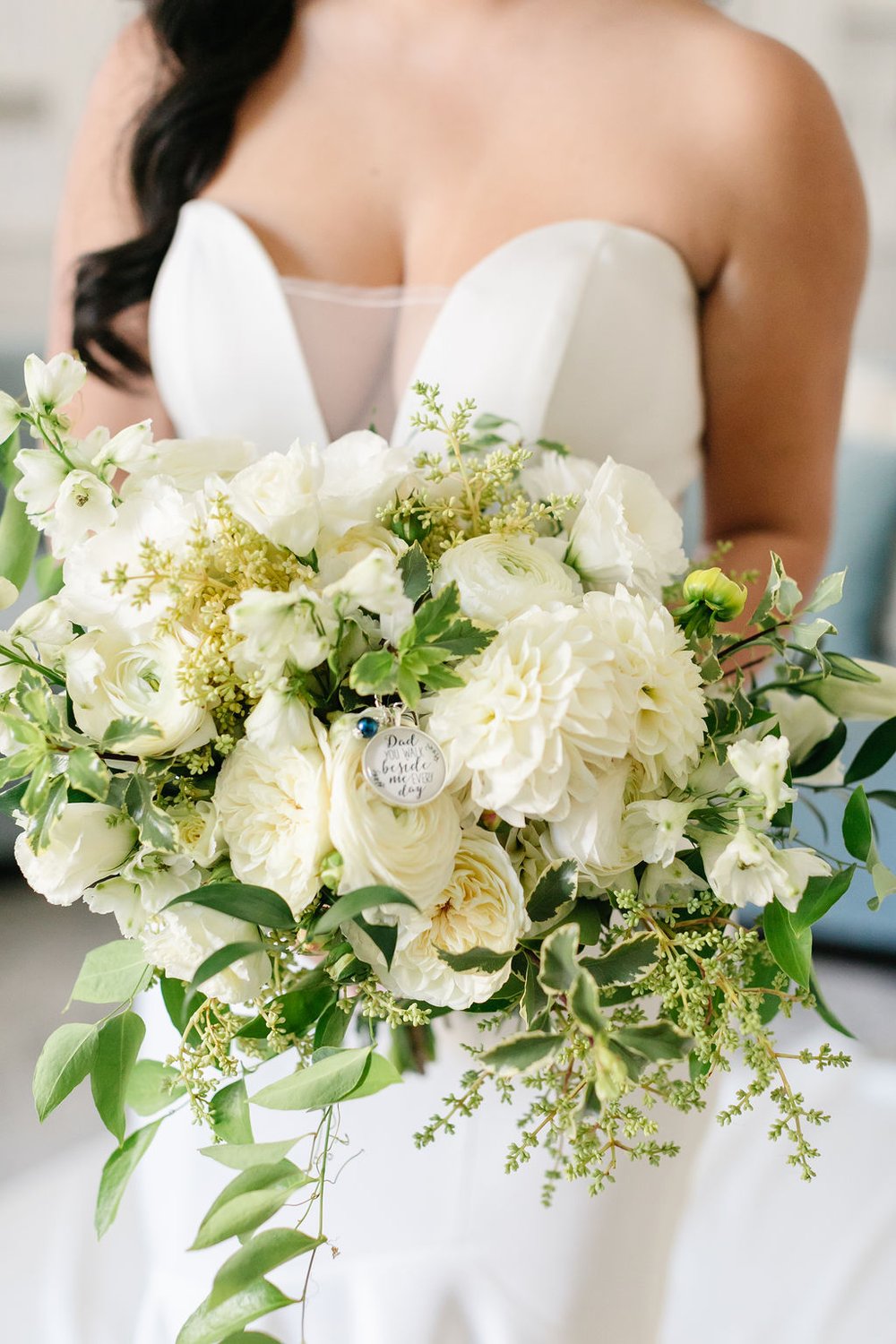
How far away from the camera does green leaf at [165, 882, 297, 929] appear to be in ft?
1.80

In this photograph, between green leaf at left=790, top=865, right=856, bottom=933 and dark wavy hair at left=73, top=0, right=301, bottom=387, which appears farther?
dark wavy hair at left=73, top=0, right=301, bottom=387

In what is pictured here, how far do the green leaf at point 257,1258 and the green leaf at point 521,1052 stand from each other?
131 millimetres

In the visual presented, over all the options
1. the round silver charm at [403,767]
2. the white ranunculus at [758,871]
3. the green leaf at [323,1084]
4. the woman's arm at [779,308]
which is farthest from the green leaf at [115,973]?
the woman's arm at [779,308]

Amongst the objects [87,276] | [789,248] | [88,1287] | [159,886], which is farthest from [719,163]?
[88,1287]

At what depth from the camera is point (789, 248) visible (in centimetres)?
114

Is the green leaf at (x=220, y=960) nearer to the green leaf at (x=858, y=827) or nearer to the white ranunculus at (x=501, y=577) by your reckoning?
the white ranunculus at (x=501, y=577)

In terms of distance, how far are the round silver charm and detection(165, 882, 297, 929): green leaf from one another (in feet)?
0.27

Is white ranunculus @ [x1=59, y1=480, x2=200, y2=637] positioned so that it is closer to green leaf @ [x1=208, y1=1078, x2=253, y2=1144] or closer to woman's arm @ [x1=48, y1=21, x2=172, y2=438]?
green leaf @ [x1=208, y1=1078, x2=253, y2=1144]

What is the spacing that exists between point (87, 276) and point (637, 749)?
94 cm

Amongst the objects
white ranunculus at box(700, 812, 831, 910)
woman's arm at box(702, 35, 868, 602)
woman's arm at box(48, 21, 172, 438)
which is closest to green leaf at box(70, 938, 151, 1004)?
white ranunculus at box(700, 812, 831, 910)

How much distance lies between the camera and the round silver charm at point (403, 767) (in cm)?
55

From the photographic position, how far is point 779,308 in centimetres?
115

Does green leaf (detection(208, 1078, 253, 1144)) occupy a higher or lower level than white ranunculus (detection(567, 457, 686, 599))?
lower

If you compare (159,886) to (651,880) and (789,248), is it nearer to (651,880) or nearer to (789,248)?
(651,880)
